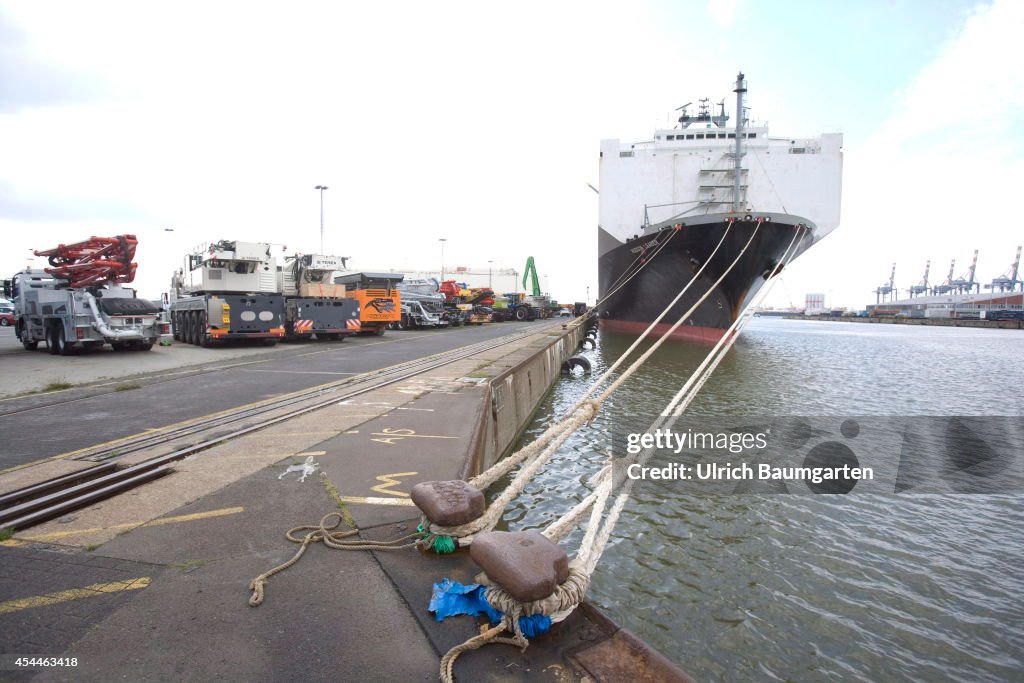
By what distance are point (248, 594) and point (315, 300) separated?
64.1 feet

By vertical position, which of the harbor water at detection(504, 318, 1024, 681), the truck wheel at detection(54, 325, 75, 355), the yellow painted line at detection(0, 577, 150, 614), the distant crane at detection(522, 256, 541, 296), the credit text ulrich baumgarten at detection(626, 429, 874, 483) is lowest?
the harbor water at detection(504, 318, 1024, 681)

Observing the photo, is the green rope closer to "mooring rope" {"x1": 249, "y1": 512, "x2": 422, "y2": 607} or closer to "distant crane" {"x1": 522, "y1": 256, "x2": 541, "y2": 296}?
"mooring rope" {"x1": 249, "y1": 512, "x2": 422, "y2": 607}

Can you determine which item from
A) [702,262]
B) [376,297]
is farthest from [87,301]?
[702,262]

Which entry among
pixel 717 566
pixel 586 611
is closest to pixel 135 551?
pixel 586 611

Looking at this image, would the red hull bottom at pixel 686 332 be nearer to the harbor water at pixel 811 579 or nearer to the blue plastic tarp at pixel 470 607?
the harbor water at pixel 811 579

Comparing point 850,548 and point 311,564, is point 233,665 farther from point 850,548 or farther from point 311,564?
point 850,548

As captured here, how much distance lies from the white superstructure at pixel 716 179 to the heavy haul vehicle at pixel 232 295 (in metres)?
19.4

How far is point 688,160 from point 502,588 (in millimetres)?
32525

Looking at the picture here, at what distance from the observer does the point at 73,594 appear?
2.75 m

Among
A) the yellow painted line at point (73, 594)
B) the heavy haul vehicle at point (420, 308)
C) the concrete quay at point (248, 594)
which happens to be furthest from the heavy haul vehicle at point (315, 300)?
the yellow painted line at point (73, 594)

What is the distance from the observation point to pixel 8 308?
3628cm

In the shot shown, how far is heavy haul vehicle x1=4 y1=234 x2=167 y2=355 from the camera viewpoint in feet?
48.3

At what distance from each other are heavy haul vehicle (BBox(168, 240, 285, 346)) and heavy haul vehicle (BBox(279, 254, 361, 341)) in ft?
4.14

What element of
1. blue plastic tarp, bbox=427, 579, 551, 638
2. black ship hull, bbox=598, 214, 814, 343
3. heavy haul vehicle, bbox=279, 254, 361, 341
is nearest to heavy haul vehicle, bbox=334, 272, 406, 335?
heavy haul vehicle, bbox=279, 254, 361, 341
